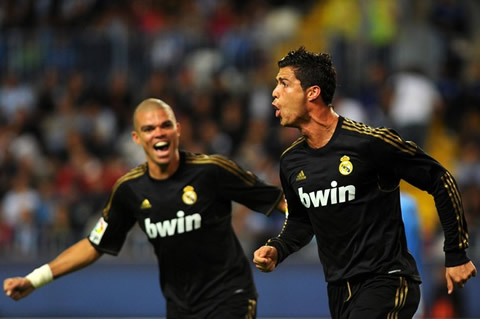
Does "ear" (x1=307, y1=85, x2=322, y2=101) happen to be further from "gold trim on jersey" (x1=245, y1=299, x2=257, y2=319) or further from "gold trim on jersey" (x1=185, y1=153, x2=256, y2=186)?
"gold trim on jersey" (x1=245, y1=299, x2=257, y2=319)

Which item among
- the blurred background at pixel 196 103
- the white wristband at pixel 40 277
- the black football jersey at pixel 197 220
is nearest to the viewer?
the black football jersey at pixel 197 220

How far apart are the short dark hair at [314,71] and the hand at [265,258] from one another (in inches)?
36.2

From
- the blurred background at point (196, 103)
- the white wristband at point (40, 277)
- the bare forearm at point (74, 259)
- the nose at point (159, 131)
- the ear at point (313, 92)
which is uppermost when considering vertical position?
the blurred background at point (196, 103)

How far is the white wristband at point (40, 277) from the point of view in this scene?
697 centimetres

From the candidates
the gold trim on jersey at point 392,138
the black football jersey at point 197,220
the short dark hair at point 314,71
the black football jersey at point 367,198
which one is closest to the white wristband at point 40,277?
the black football jersey at point 197,220

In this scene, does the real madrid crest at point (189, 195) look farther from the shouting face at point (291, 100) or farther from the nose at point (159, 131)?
the shouting face at point (291, 100)

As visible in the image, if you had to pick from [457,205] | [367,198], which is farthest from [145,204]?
[457,205]

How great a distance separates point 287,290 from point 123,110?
4.04 meters

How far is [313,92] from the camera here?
19.3 ft

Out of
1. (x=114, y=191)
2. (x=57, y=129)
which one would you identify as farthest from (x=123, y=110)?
(x=114, y=191)

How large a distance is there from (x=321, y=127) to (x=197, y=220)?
1349 mm

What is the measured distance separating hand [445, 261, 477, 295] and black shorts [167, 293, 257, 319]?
1724 mm

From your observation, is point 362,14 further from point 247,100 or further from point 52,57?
point 52,57

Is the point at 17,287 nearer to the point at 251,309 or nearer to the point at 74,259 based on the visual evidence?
the point at 74,259
